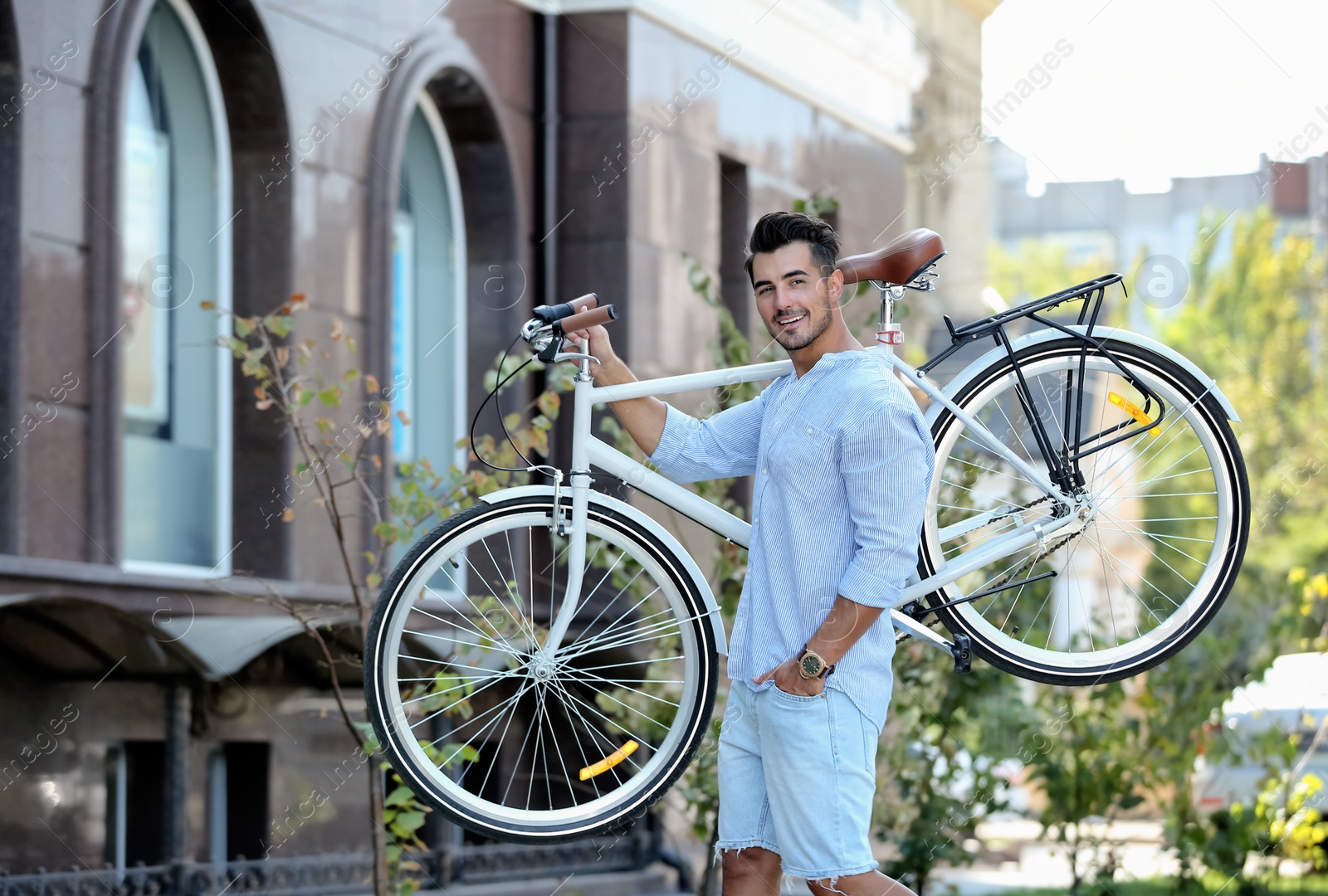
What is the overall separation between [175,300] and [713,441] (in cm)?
434

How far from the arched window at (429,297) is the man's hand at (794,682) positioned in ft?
18.1

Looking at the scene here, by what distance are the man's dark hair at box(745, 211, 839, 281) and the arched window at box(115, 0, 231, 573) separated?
168 inches

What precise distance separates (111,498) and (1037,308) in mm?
4296

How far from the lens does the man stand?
3557 millimetres

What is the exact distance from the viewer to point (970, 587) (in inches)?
300

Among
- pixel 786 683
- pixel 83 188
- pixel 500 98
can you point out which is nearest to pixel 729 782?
pixel 786 683

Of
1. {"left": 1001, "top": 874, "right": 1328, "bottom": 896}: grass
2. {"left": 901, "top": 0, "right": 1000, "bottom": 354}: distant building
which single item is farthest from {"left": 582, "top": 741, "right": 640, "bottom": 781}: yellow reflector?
{"left": 901, "top": 0, "right": 1000, "bottom": 354}: distant building

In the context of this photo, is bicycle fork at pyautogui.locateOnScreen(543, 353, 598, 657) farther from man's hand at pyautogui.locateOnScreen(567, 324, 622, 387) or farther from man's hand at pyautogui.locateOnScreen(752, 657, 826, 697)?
man's hand at pyautogui.locateOnScreen(752, 657, 826, 697)

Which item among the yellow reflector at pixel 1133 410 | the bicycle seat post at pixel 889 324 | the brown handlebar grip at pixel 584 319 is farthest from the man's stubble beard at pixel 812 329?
the yellow reflector at pixel 1133 410

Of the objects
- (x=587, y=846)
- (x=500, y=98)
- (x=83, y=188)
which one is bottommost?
(x=587, y=846)

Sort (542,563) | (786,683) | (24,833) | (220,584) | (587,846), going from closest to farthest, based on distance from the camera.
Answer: (786,683)
(24,833)
(220,584)
(542,563)
(587,846)

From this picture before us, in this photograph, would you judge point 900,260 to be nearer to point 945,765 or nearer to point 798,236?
point 798,236

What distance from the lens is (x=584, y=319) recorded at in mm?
3879

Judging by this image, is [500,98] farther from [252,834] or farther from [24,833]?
[24,833]
